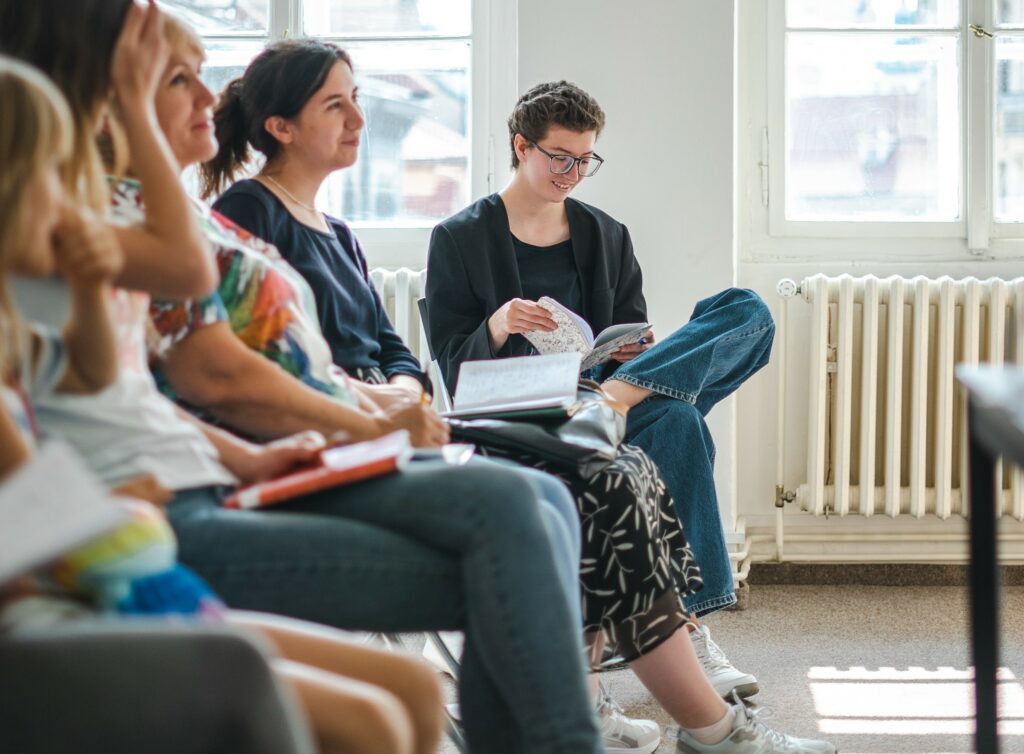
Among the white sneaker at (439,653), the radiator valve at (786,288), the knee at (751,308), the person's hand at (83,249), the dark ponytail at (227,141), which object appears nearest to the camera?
the person's hand at (83,249)

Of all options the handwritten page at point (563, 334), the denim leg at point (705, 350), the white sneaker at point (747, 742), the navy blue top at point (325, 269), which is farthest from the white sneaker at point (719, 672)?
the navy blue top at point (325, 269)

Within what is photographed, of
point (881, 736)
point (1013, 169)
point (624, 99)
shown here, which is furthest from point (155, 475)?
point (1013, 169)

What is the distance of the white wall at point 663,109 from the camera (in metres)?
3.13

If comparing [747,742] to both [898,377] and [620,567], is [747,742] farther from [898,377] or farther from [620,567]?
[898,377]

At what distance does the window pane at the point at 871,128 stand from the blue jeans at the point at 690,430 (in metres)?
1.24

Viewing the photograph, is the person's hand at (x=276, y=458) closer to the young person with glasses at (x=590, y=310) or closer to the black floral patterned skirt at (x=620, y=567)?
the black floral patterned skirt at (x=620, y=567)

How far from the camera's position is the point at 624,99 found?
3148 mm

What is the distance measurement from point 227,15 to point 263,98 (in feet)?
→ 4.75

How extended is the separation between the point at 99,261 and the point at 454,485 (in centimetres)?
43

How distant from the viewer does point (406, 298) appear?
3197mm

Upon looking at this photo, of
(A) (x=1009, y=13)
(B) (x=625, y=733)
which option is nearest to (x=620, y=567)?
(B) (x=625, y=733)

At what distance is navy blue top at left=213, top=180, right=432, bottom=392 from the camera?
6.40 ft

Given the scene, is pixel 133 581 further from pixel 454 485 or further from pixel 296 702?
pixel 454 485

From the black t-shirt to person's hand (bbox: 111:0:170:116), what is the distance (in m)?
1.31
